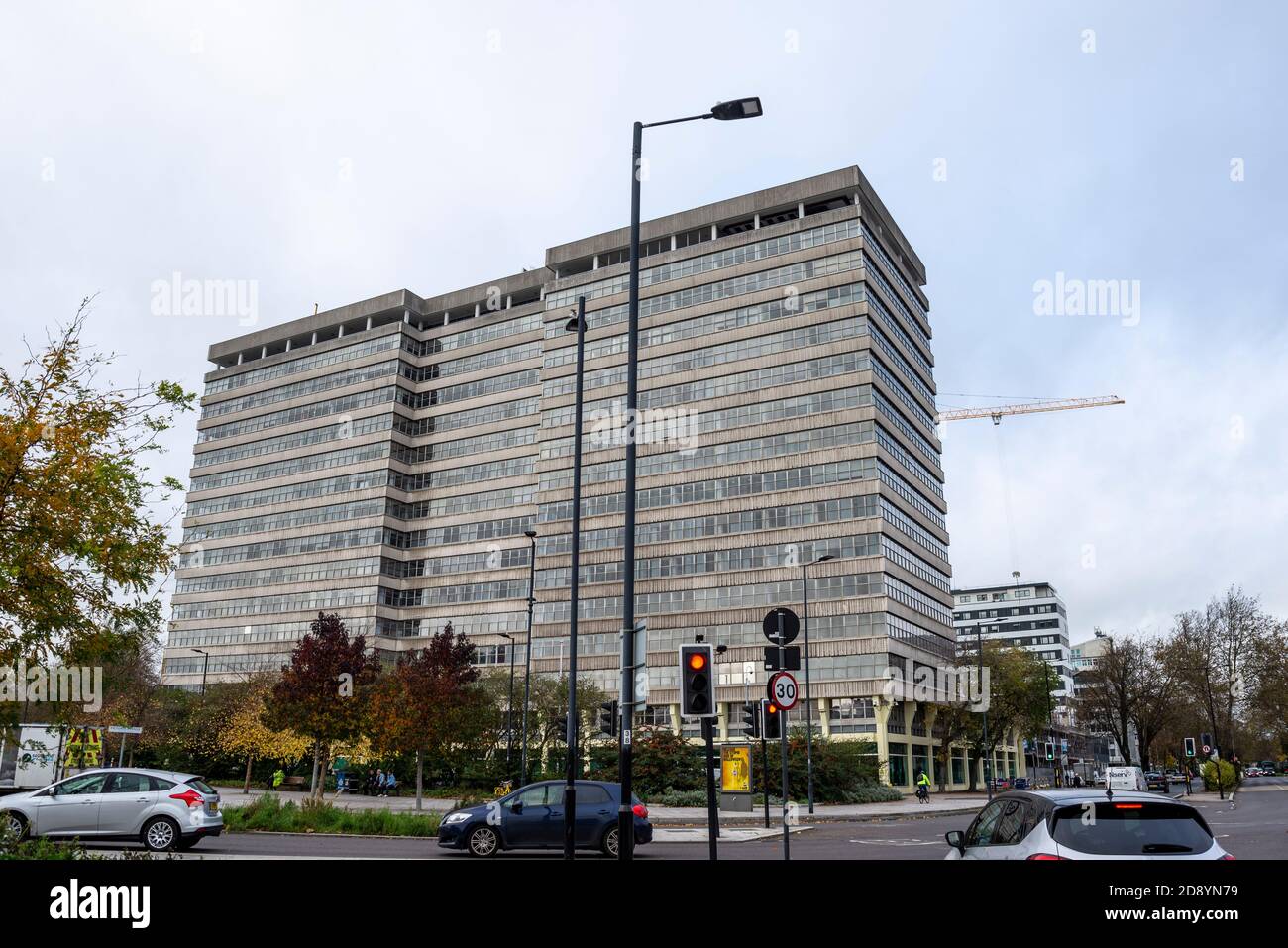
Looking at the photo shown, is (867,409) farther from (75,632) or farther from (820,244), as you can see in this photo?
(75,632)

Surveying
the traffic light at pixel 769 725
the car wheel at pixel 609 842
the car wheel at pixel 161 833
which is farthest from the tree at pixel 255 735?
the car wheel at pixel 609 842

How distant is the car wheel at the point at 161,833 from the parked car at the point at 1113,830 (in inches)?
558

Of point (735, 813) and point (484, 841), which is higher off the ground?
point (484, 841)

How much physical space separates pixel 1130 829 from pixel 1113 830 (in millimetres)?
131

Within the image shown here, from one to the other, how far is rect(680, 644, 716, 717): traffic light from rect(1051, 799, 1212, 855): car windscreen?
5177mm

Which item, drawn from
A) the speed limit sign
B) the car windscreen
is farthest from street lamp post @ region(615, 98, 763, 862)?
the car windscreen

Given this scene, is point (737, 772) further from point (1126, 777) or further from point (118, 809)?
point (1126, 777)

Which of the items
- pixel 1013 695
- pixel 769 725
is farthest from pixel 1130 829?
pixel 1013 695

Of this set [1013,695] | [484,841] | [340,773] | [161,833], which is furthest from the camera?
[1013,695]

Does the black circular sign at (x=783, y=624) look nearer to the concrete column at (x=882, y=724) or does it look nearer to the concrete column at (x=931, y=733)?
the concrete column at (x=882, y=724)

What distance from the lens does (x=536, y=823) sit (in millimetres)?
18312

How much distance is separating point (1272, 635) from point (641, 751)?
1701 inches

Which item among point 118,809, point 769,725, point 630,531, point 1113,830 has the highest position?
point 630,531
